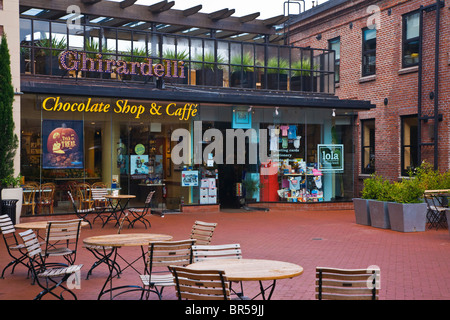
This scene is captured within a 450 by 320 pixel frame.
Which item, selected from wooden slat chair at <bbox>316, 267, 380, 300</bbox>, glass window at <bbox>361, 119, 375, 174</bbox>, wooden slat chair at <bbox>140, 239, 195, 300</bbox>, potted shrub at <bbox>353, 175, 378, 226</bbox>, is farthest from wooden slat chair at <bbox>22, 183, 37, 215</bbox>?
glass window at <bbox>361, 119, 375, 174</bbox>

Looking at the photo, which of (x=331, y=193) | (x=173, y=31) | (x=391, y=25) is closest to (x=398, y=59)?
(x=391, y=25)

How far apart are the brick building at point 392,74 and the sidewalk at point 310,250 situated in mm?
3792

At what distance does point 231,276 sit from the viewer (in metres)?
5.71

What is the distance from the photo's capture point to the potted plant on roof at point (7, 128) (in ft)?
47.8

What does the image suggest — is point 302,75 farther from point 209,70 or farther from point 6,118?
point 6,118

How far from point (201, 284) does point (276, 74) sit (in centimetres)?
1657

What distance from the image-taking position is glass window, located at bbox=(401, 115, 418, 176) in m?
20.0

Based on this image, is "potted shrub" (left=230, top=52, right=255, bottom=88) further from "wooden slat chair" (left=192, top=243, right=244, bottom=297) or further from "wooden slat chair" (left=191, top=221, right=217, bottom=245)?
"wooden slat chair" (left=192, top=243, right=244, bottom=297)

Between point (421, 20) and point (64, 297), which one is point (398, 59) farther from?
point (64, 297)

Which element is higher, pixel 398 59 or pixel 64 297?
pixel 398 59

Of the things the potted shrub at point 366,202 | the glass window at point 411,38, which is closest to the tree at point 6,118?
the potted shrub at point 366,202

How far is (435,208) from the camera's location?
1449 cm

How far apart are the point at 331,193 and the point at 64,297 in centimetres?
1393

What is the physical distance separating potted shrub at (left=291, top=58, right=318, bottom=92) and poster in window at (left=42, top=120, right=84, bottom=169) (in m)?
8.29
